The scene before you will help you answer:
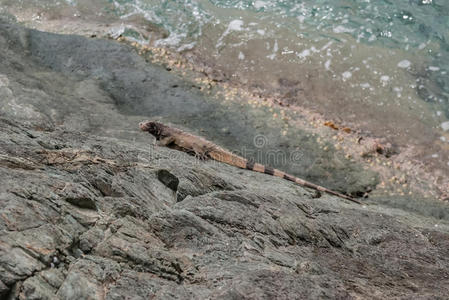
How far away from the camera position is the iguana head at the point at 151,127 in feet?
24.5

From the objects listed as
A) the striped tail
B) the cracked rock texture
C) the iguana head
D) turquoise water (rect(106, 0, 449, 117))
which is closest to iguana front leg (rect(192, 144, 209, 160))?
the striped tail

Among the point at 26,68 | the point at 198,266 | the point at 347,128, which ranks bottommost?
the point at 347,128

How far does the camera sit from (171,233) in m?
4.14

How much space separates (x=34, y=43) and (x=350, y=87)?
7073 mm

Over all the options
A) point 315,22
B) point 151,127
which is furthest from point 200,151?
point 315,22

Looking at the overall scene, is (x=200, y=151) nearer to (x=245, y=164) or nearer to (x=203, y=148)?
(x=203, y=148)

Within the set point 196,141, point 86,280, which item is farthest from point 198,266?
point 196,141

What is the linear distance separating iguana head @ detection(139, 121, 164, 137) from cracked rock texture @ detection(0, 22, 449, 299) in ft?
3.31

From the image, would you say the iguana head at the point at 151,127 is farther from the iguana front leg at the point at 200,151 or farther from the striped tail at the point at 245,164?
the striped tail at the point at 245,164

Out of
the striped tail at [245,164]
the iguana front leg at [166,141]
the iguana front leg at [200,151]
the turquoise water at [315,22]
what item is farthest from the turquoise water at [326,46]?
the iguana front leg at [166,141]

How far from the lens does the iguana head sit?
7453 millimetres

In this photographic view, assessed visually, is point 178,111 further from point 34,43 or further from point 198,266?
point 198,266

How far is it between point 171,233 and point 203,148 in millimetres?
3442

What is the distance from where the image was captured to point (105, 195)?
4316 mm
